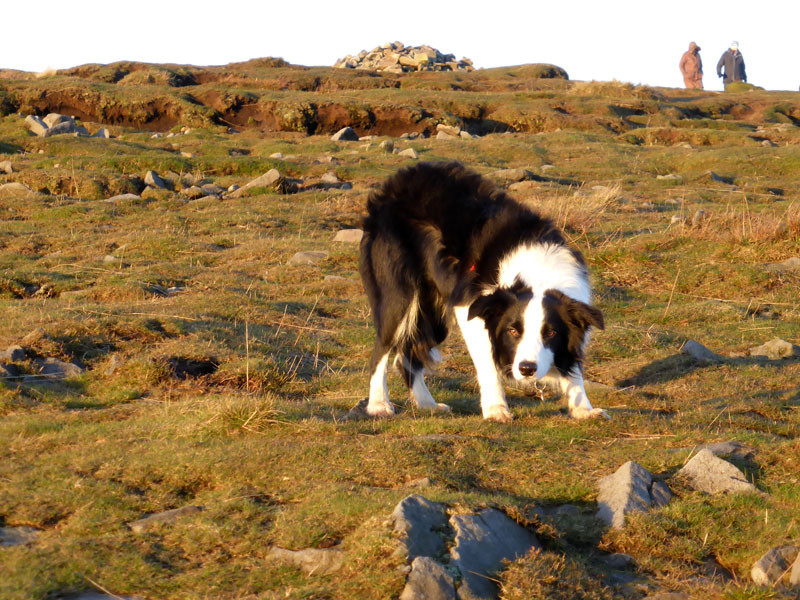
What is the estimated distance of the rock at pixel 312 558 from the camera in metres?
4.29

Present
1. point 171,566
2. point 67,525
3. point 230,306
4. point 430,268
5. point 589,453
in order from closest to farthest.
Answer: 1. point 171,566
2. point 67,525
3. point 589,453
4. point 430,268
5. point 230,306

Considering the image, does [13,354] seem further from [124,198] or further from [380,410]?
[124,198]

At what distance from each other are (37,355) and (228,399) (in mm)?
2617

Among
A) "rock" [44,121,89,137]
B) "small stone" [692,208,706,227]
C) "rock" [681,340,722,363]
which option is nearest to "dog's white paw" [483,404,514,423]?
"rock" [681,340,722,363]

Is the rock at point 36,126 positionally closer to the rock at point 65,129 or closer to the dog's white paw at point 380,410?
the rock at point 65,129

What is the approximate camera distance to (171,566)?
4.34m

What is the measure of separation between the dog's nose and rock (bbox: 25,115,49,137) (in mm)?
20605

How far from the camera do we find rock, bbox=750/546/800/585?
176 inches

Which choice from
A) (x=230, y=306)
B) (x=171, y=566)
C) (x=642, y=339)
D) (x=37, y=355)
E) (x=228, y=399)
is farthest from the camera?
(x=230, y=306)

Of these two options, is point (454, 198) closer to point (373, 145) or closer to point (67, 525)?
point (67, 525)

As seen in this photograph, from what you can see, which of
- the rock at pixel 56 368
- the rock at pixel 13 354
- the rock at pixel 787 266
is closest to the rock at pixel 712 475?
the rock at pixel 56 368

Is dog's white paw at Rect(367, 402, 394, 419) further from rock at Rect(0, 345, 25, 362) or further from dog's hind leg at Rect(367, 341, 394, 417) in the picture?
rock at Rect(0, 345, 25, 362)

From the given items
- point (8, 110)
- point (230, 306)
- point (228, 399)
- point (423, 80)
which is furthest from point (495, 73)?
point (228, 399)

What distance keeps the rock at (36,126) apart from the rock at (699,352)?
1952 cm
